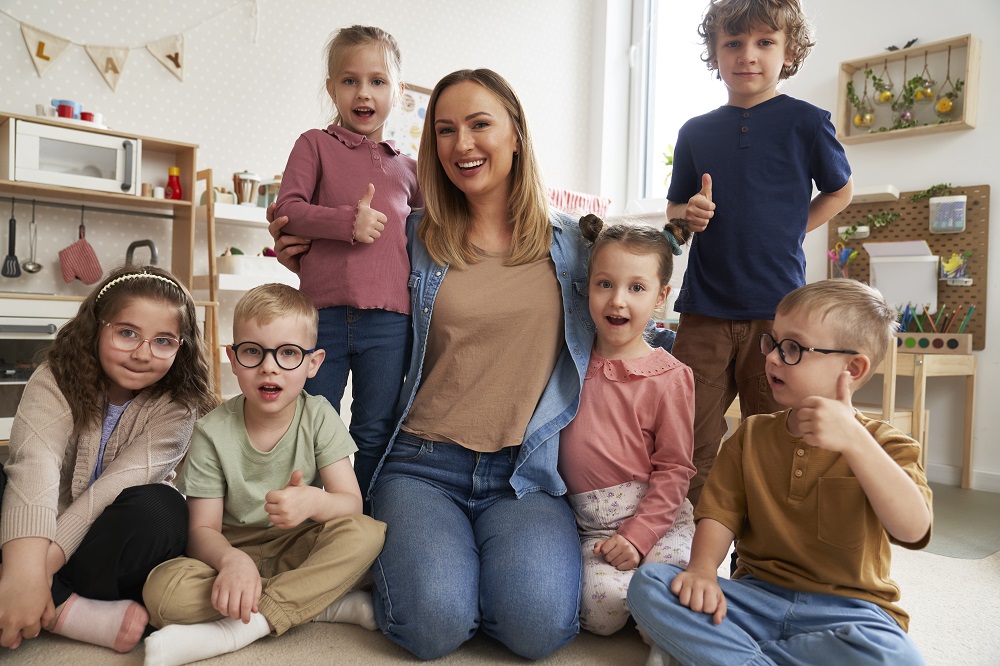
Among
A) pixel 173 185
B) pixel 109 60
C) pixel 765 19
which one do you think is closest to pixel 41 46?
pixel 109 60

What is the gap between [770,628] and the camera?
1170 millimetres

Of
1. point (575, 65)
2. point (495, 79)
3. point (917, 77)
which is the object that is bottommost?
point (495, 79)

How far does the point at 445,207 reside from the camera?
1.65 metres

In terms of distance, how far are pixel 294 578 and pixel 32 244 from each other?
8.60ft

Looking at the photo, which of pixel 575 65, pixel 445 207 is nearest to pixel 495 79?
pixel 445 207

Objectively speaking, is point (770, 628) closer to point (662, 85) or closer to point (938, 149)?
point (938, 149)

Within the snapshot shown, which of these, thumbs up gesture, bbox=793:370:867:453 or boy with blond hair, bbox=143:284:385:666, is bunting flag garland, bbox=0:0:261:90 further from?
thumbs up gesture, bbox=793:370:867:453

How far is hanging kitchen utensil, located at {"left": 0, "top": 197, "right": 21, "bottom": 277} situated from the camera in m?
3.08

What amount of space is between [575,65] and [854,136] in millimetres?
2110

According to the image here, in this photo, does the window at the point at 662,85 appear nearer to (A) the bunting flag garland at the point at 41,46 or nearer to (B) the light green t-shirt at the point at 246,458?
(A) the bunting flag garland at the point at 41,46

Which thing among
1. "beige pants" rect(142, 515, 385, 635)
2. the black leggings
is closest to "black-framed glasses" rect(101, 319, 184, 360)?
the black leggings

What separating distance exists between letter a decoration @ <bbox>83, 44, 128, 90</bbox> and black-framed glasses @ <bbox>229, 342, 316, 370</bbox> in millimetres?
2529

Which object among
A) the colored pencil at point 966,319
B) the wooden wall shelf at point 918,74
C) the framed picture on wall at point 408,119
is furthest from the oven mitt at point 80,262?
the colored pencil at point 966,319

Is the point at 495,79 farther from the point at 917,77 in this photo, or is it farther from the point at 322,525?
the point at 917,77
